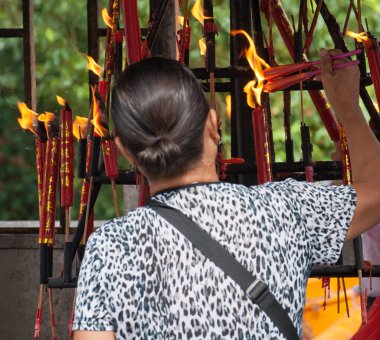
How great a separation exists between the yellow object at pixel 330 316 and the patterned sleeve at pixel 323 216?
203 cm

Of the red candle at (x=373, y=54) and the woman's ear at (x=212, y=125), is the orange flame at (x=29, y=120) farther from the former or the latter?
the woman's ear at (x=212, y=125)

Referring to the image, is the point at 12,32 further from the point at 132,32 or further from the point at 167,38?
the point at 132,32

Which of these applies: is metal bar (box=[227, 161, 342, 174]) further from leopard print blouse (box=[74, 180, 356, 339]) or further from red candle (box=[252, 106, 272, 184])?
leopard print blouse (box=[74, 180, 356, 339])

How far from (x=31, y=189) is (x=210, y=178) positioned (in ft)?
17.8

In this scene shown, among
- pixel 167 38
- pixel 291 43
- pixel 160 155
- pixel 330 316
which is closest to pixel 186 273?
pixel 160 155

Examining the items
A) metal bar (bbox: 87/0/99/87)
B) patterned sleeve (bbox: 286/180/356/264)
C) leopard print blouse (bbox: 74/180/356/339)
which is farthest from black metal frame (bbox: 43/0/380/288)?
metal bar (bbox: 87/0/99/87)

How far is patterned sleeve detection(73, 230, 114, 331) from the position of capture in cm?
133

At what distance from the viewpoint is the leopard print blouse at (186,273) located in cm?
134

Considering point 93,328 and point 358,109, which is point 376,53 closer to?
point 358,109

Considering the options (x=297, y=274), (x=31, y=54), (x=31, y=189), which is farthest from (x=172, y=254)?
(x=31, y=189)

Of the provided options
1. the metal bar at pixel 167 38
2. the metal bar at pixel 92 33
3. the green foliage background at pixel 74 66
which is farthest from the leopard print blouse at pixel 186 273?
the green foliage background at pixel 74 66

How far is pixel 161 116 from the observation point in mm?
1349

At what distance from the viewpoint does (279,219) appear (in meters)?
1.42

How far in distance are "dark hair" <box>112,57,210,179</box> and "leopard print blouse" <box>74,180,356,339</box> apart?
0.17 ft
